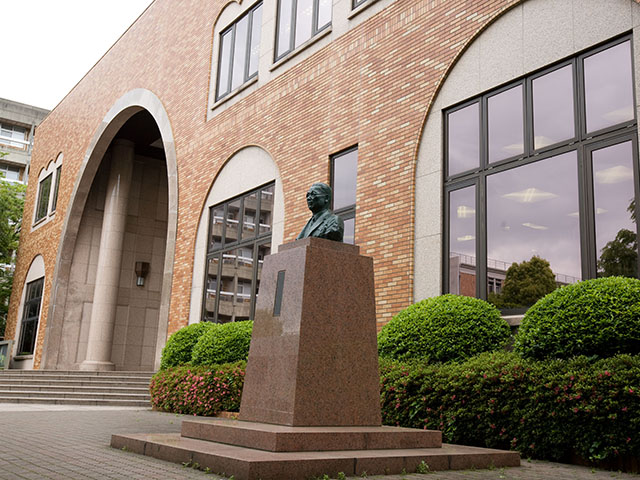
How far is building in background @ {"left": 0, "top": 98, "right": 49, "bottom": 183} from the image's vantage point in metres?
52.0

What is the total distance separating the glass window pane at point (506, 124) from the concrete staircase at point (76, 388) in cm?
1076

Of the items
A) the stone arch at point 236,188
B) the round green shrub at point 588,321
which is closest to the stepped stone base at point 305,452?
the round green shrub at point 588,321

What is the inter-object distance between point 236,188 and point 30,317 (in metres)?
16.7

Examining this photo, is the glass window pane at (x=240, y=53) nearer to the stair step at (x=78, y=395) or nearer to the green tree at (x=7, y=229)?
the stair step at (x=78, y=395)

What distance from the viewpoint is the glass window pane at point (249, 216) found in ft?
51.8

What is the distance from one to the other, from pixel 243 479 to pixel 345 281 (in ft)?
8.63

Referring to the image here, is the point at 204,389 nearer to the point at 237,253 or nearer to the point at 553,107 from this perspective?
the point at 237,253

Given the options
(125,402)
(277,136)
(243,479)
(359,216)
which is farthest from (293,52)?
(243,479)

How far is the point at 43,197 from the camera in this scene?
3070 centimetres

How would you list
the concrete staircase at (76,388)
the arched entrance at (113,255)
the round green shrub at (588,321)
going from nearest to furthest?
the round green shrub at (588,321) < the concrete staircase at (76,388) < the arched entrance at (113,255)

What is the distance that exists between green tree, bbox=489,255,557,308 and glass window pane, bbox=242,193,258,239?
302 inches

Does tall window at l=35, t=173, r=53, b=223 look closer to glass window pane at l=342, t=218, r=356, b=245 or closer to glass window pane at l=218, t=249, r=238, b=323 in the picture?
glass window pane at l=218, t=249, r=238, b=323

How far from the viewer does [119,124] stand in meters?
24.7

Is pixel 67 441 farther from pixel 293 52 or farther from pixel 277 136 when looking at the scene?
pixel 293 52
